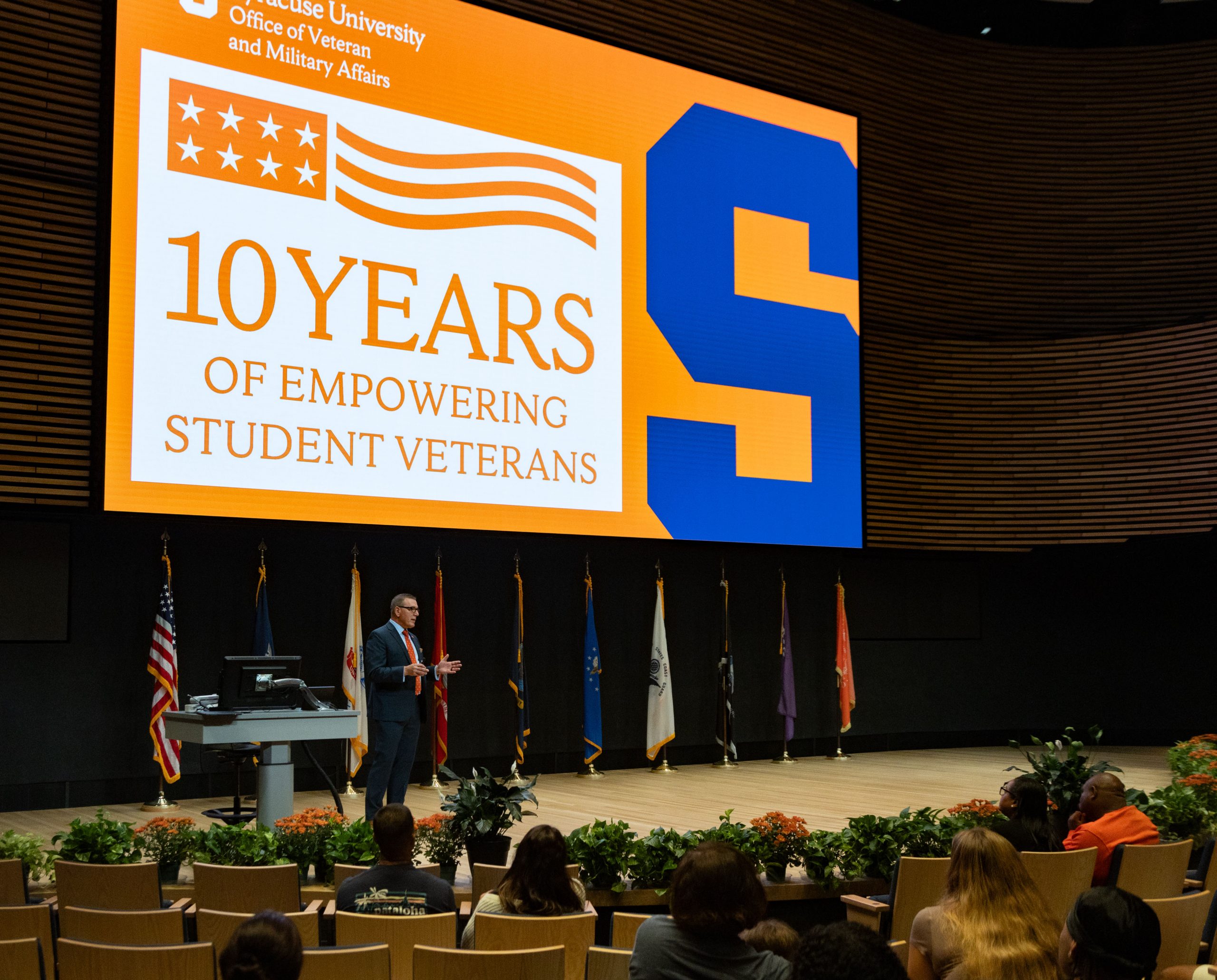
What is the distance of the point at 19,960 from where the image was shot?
8.45 feet

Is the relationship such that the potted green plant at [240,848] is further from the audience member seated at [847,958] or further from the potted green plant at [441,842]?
the audience member seated at [847,958]

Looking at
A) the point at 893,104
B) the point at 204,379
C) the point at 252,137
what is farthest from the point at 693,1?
the point at 204,379

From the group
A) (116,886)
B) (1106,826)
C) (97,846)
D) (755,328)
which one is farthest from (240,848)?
(755,328)

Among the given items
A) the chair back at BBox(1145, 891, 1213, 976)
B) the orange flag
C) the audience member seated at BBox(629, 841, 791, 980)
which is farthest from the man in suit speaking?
the orange flag

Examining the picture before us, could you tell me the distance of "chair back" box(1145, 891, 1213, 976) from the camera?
3113mm

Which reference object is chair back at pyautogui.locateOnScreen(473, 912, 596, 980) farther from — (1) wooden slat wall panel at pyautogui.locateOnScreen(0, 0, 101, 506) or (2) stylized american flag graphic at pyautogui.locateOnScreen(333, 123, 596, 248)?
(2) stylized american flag graphic at pyautogui.locateOnScreen(333, 123, 596, 248)

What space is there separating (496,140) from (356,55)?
113 cm

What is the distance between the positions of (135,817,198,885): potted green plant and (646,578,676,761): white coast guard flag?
6054mm

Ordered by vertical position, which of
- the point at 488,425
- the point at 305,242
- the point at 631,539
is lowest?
the point at 631,539

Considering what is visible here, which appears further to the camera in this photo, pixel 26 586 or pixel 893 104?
pixel 893 104

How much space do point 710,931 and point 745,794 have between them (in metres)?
6.58

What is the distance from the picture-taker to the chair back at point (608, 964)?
2590 mm

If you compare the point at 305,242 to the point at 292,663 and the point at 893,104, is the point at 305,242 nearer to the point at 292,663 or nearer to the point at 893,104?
the point at 292,663

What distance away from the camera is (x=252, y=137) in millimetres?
7430
